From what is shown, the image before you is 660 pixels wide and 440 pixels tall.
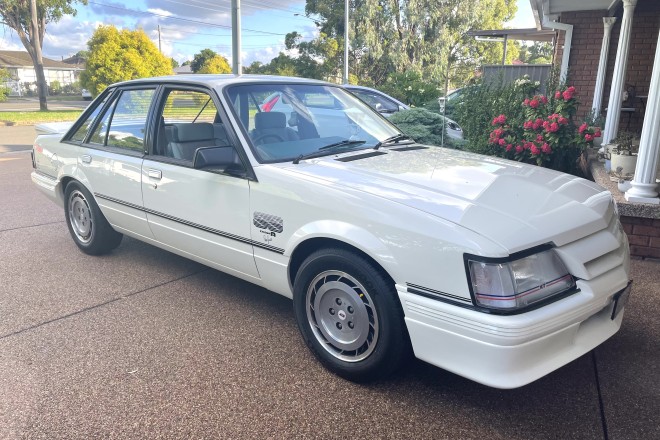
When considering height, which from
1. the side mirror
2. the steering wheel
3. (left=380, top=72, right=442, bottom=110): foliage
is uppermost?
(left=380, top=72, right=442, bottom=110): foliage

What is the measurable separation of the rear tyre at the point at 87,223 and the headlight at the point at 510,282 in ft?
→ 12.3

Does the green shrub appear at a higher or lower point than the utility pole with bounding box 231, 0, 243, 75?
lower

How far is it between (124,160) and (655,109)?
14.9ft

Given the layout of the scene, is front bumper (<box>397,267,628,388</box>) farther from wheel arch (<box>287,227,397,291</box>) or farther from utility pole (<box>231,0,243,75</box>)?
utility pole (<box>231,0,243,75</box>)

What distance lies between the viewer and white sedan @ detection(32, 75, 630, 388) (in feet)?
7.75

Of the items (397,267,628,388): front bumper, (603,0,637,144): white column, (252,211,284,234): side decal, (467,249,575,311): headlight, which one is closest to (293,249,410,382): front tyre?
(397,267,628,388): front bumper

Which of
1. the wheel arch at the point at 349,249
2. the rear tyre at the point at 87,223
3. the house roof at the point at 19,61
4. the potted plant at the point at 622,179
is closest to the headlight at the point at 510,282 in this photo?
the wheel arch at the point at 349,249

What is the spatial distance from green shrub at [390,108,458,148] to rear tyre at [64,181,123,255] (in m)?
4.69

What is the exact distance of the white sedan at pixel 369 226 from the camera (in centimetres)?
236

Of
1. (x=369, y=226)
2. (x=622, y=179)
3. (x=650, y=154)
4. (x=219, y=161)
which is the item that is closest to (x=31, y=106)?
(x=219, y=161)

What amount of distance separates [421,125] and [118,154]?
510 cm

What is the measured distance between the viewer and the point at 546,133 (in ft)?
20.3

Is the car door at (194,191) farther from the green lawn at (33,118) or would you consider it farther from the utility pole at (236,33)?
the green lawn at (33,118)

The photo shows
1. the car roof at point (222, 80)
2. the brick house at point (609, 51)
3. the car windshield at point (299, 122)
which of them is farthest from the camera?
the brick house at point (609, 51)
